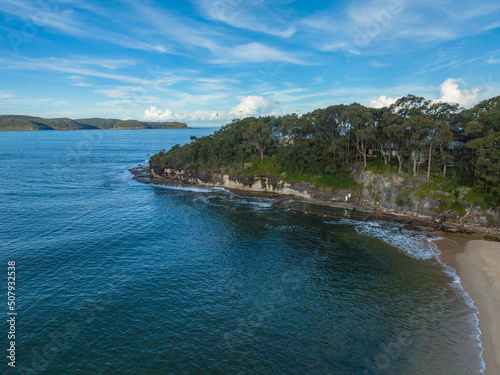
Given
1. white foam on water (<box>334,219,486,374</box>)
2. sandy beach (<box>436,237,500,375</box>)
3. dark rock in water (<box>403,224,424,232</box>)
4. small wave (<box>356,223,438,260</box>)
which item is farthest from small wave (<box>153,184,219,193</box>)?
sandy beach (<box>436,237,500,375</box>)

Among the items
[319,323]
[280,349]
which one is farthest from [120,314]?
[319,323]

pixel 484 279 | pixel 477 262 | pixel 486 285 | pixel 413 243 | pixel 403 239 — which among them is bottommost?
pixel 486 285

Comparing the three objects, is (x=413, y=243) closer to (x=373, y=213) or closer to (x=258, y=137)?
(x=373, y=213)

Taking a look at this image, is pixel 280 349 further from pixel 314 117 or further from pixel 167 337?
pixel 314 117

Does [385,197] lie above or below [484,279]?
above

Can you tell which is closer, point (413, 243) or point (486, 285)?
point (486, 285)

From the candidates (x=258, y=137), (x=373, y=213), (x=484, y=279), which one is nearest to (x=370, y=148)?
(x=373, y=213)

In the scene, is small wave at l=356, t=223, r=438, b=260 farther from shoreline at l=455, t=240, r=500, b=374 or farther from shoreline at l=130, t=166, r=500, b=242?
shoreline at l=130, t=166, r=500, b=242
